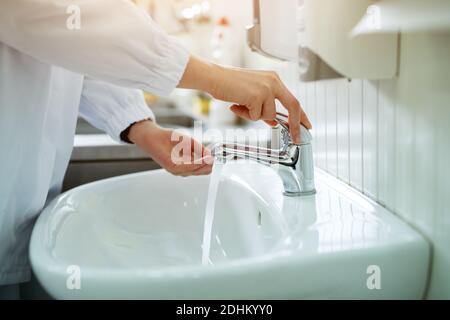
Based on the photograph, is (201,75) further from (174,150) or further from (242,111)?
(174,150)

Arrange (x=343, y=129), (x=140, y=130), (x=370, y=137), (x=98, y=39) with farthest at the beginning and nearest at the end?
1. (x=140, y=130)
2. (x=343, y=129)
3. (x=370, y=137)
4. (x=98, y=39)

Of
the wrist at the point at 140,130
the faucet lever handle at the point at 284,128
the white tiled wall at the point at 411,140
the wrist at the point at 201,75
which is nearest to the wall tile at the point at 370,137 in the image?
the white tiled wall at the point at 411,140

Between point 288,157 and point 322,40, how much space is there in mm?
200

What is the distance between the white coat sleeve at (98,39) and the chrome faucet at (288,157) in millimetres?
192

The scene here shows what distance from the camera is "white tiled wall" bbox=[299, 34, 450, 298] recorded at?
468mm

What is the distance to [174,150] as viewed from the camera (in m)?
0.82

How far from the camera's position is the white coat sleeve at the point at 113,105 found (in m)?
0.86

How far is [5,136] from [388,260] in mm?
493

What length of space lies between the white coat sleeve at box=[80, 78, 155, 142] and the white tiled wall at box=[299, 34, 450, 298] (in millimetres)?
367

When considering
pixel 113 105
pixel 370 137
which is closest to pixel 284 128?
pixel 370 137

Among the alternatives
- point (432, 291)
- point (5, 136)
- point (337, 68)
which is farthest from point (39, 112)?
point (432, 291)

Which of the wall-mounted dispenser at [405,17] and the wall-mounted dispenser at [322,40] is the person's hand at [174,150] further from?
the wall-mounted dispenser at [405,17]

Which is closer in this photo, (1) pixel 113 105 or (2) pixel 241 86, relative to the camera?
(2) pixel 241 86

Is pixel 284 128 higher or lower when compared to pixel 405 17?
lower
